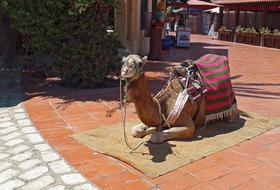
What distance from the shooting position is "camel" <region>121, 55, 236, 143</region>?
13.2 feet

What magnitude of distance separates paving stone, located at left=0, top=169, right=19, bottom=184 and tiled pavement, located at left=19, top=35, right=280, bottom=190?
598mm

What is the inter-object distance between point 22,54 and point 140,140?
23.5ft

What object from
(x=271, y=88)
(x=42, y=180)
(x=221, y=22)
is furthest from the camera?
(x=221, y=22)

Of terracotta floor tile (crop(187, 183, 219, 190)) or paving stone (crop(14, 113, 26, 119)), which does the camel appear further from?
paving stone (crop(14, 113, 26, 119))

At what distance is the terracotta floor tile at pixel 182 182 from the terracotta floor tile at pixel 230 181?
18cm

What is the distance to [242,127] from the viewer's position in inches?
214

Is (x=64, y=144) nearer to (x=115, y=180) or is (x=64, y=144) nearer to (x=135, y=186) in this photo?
(x=115, y=180)

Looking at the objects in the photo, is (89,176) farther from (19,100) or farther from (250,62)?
(250,62)

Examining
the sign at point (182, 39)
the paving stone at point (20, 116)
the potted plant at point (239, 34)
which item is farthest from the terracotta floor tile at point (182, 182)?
the potted plant at point (239, 34)

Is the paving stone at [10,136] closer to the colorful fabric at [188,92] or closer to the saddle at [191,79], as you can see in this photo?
the colorful fabric at [188,92]

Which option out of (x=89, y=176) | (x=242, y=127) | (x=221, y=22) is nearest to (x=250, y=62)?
(x=242, y=127)

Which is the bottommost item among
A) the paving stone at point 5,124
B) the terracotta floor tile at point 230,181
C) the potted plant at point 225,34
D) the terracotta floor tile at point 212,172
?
the terracotta floor tile at point 230,181

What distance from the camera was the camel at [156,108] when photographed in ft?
13.2

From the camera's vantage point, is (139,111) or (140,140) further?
(140,140)
